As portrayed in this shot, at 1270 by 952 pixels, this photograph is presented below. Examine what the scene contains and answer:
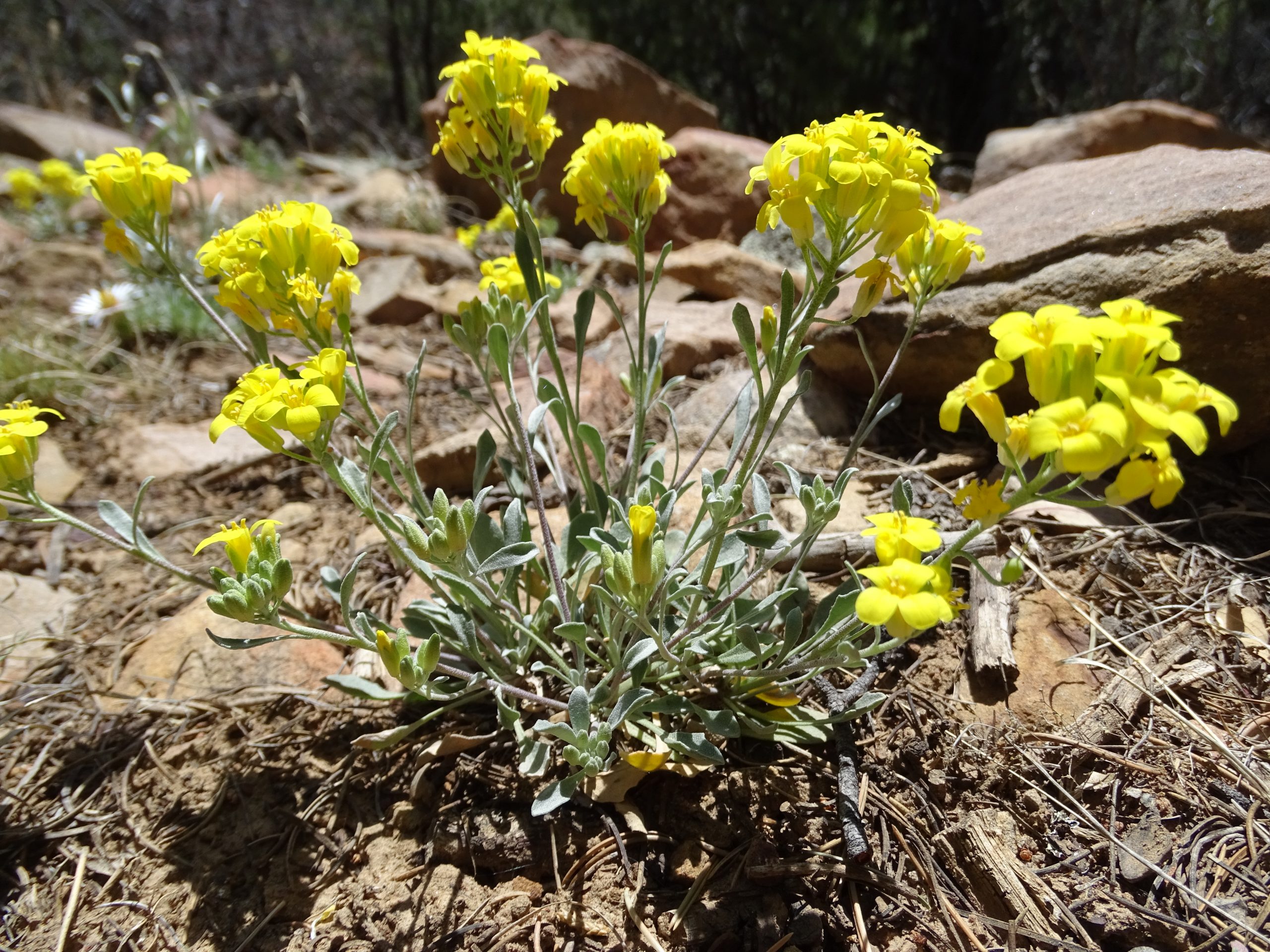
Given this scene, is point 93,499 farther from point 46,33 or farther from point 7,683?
point 46,33

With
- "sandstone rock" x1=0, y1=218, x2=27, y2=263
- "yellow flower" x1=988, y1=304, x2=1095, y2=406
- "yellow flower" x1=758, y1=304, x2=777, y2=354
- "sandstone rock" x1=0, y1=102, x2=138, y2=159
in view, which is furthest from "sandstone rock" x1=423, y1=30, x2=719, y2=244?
"yellow flower" x1=988, y1=304, x2=1095, y2=406

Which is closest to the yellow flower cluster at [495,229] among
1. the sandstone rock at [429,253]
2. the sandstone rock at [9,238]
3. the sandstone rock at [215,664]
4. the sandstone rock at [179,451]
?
the sandstone rock at [429,253]

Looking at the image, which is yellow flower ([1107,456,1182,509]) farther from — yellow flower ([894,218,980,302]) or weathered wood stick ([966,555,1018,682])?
weathered wood stick ([966,555,1018,682])

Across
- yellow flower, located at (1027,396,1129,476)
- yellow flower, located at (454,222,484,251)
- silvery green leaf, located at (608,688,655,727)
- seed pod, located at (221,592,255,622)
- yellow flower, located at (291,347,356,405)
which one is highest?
yellow flower, located at (1027,396,1129,476)

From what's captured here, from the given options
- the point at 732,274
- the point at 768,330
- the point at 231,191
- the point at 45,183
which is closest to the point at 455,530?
the point at 768,330

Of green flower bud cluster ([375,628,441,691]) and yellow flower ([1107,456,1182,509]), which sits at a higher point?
yellow flower ([1107,456,1182,509])

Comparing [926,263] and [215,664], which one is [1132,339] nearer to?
[926,263]

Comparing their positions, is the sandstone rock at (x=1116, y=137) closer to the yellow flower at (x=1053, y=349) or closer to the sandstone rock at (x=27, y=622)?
the yellow flower at (x=1053, y=349)
